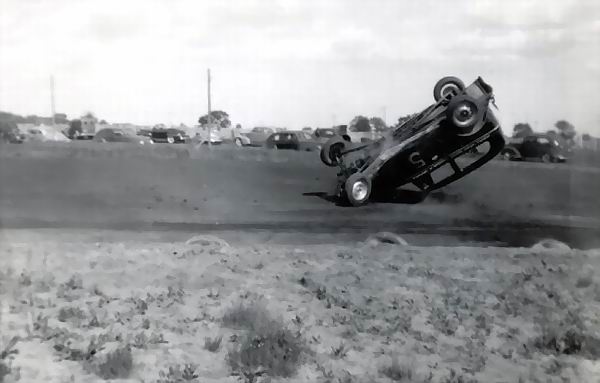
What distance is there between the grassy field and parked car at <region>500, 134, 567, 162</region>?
17.3 inches

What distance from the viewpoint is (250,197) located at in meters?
3.40

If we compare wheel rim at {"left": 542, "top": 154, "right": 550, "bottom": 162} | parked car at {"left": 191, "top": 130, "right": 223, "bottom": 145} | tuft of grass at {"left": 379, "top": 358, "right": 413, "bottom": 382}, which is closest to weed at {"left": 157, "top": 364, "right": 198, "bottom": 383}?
tuft of grass at {"left": 379, "top": 358, "right": 413, "bottom": 382}

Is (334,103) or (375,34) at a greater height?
(375,34)

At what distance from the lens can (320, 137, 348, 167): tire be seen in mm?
3385

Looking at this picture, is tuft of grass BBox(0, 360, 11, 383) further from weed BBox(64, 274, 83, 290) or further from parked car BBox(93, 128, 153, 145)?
parked car BBox(93, 128, 153, 145)

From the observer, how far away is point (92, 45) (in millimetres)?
3383

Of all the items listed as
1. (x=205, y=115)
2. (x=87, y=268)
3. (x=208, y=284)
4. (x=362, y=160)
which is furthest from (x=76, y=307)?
(x=362, y=160)

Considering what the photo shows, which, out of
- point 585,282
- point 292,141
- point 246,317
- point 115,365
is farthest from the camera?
point 292,141

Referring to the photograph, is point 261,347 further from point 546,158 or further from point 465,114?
point 546,158

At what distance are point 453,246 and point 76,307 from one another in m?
1.85

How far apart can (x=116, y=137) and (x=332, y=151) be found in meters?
1.07

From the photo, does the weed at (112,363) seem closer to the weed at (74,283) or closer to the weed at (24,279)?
the weed at (74,283)

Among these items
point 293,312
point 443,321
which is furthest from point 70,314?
point 443,321

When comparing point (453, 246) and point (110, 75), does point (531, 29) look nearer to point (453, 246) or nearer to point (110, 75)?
point (453, 246)
